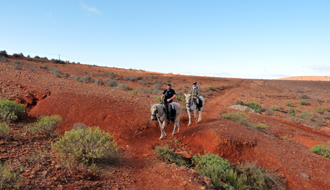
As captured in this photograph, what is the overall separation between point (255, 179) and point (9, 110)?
11.1 meters

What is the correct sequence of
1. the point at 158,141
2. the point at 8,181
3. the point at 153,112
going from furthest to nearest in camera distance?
the point at 158,141
the point at 153,112
the point at 8,181

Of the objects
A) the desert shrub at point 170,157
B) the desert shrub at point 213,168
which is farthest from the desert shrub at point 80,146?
the desert shrub at point 213,168

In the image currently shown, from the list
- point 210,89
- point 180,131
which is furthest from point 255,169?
point 210,89

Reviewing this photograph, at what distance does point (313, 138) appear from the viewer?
450 inches

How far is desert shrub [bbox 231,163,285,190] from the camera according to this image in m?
5.74

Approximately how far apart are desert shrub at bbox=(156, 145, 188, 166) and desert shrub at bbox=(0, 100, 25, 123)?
6832 millimetres

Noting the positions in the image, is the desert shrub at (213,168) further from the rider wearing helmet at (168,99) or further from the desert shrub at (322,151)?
the desert shrub at (322,151)

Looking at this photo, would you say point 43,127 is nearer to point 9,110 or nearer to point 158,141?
point 9,110

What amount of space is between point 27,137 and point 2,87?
7253 mm

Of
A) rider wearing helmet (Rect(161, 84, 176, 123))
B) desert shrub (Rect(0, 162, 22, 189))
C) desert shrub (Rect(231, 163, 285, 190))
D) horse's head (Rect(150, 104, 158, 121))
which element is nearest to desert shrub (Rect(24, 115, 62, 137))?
desert shrub (Rect(0, 162, 22, 189))

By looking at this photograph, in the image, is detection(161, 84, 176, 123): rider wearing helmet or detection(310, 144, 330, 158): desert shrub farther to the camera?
detection(310, 144, 330, 158): desert shrub

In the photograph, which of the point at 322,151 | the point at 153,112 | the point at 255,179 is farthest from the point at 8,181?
the point at 322,151

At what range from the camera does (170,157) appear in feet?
22.0

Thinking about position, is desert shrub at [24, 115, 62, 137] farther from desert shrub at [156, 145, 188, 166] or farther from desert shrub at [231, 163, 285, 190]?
desert shrub at [231, 163, 285, 190]
